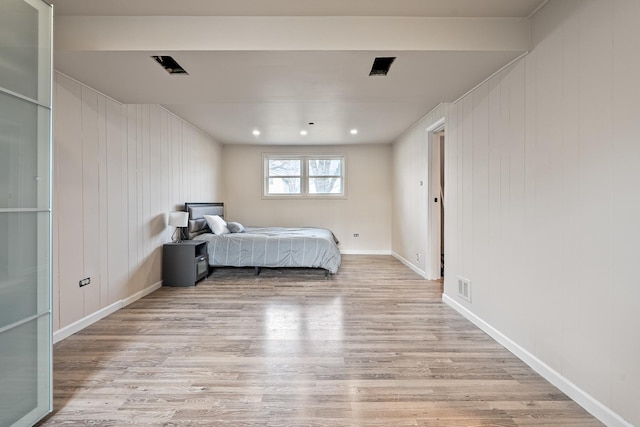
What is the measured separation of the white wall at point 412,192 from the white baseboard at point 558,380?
6.59ft

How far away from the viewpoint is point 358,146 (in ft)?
21.6

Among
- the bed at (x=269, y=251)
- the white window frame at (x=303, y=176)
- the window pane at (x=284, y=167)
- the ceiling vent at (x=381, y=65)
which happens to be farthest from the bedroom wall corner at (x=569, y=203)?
the window pane at (x=284, y=167)

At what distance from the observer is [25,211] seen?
1.44m

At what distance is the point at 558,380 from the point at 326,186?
5.37 metres

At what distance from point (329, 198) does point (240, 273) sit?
2816 mm

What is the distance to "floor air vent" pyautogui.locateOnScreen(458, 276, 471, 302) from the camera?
284 cm

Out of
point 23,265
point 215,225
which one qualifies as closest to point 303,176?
point 215,225

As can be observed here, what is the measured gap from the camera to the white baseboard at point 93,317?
2.38 meters

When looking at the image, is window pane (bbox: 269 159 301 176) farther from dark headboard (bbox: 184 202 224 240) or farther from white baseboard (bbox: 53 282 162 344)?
white baseboard (bbox: 53 282 162 344)

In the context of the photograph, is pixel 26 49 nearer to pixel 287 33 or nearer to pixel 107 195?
pixel 287 33

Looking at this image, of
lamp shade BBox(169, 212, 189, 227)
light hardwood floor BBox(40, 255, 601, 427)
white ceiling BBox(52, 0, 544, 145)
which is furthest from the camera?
lamp shade BBox(169, 212, 189, 227)

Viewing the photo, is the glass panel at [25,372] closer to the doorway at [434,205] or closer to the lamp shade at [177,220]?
the lamp shade at [177,220]

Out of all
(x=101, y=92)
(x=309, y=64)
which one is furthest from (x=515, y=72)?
(x=101, y=92)

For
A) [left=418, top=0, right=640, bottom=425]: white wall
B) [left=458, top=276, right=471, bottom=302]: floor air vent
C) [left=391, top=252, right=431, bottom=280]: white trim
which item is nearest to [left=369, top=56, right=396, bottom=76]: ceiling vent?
[left=418, top=0, right=640, bottom=425]: white wall
